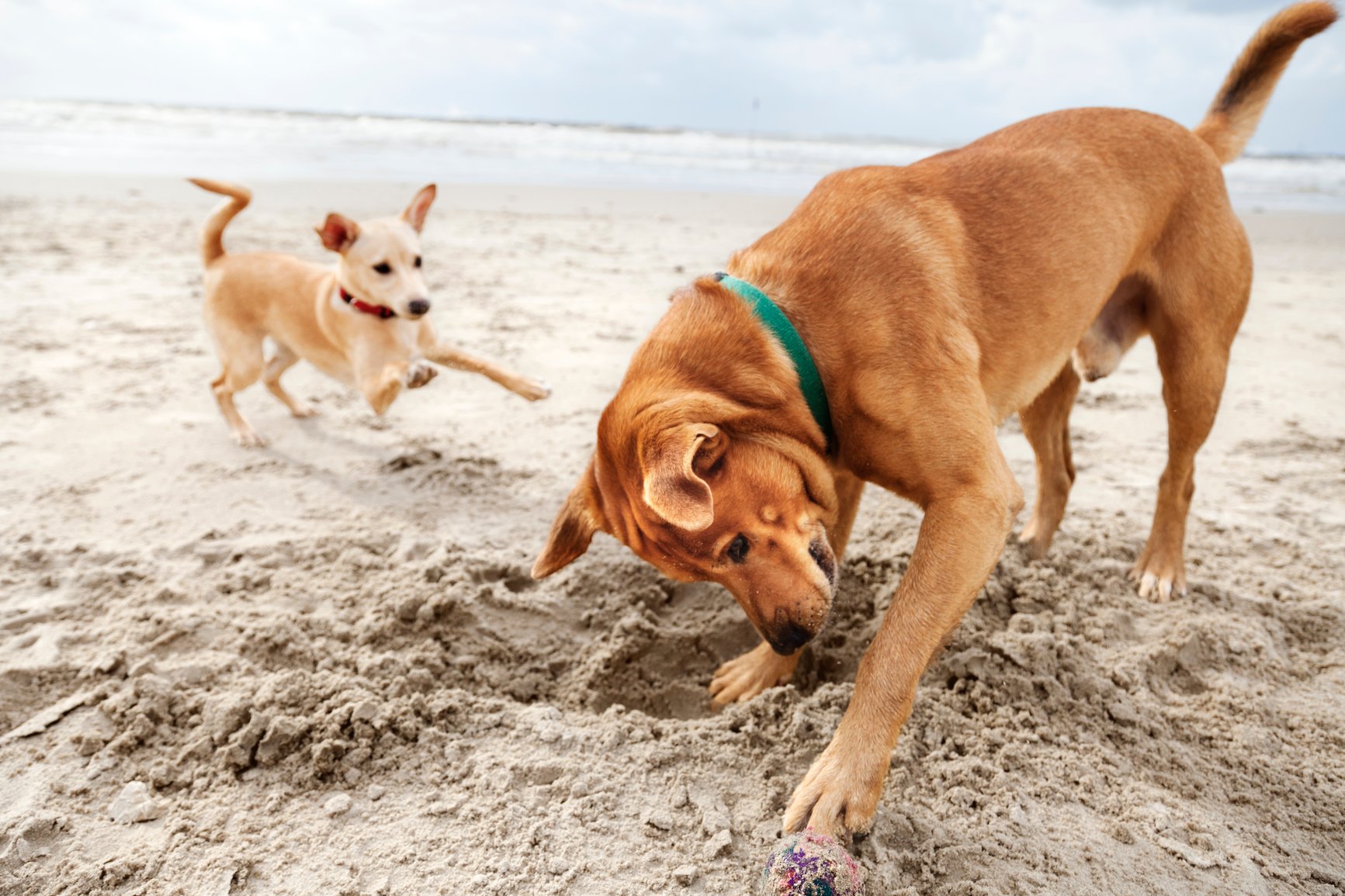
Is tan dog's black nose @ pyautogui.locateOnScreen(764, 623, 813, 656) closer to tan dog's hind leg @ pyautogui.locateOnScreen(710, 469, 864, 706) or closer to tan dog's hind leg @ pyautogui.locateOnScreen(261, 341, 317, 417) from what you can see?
tan dog's hind leg @ pyautogui.locateOnScreen(710, 469, 864, 706)

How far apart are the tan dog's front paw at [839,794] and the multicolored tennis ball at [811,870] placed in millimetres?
75

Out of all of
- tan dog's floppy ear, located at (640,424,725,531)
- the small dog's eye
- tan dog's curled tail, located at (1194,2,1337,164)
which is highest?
tan dog's curled tail, located at (1194,2,1337,164)

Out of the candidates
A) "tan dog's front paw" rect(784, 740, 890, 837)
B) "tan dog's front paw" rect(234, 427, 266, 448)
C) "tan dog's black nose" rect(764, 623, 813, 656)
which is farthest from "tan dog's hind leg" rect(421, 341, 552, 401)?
"tan dog's front paw" rect(784, 740, 890, 837)

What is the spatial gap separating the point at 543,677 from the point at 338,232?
93.2 inches

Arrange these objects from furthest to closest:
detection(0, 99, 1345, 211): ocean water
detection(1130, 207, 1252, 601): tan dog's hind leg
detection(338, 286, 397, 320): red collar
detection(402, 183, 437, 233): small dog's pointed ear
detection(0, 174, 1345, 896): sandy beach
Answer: detection(0, 99, 1345, 211): ocean water < detection(402, 183, 437, 233): small dog's pointed ear < detection(338, 286, 397, 320): red collar < detection(1130, 207, 1252, 601): tan dog's hind leg < detection(0, 174, 1345, 896): sandy beach

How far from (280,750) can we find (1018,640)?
7.15 feet

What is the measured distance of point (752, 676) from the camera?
273 centimetres

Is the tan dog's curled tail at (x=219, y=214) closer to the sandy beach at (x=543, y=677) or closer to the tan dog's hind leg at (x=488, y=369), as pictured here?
the sandy beach at (x=543, y=677)

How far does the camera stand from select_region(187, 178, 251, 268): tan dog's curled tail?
441cm

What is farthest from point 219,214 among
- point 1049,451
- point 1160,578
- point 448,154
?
point 448,154

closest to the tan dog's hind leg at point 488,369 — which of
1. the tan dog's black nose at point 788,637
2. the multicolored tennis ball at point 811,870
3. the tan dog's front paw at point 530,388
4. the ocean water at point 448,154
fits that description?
the tan dog's front paw at point 530,388

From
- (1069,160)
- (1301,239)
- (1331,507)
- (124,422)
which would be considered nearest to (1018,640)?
(1069,160)

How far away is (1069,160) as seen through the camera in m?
2.79

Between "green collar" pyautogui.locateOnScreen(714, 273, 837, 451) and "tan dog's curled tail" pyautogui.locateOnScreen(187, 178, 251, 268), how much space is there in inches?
128
